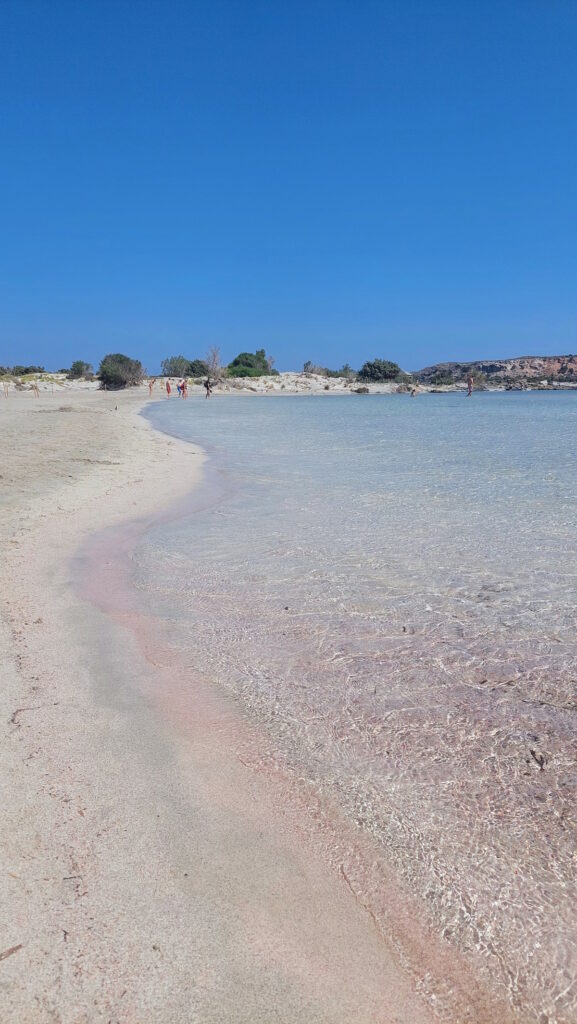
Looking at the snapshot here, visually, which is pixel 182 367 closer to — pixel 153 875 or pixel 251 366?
pixel 251 366

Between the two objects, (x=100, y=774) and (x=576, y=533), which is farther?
(x=576, y=533)

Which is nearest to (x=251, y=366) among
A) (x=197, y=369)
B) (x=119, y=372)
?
(x=197, y=369)

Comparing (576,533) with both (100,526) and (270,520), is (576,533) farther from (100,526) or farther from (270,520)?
(100,526)

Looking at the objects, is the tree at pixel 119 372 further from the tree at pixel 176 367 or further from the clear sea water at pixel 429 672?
the clear sea water at pixel 429 672

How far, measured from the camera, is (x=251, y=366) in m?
73.4

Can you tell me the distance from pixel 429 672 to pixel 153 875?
1555 mm

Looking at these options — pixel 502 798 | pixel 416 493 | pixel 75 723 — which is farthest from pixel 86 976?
pixel 416 493

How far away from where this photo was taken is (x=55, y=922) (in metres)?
1.38

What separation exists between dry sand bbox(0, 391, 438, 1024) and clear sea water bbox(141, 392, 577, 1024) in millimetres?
216

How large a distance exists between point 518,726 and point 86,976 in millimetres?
1647

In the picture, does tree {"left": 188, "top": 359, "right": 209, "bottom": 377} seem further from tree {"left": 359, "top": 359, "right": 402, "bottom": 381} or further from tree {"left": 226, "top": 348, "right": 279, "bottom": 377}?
tree {"left": 359, "top": 359, "right": 402, "bottom": 381}

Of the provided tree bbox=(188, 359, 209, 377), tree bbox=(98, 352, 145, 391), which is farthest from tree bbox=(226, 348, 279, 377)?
tree bbox=(98, 352, 145, 391)

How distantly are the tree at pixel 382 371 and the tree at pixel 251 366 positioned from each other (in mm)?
11501

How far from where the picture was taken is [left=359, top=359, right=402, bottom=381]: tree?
74.7m
